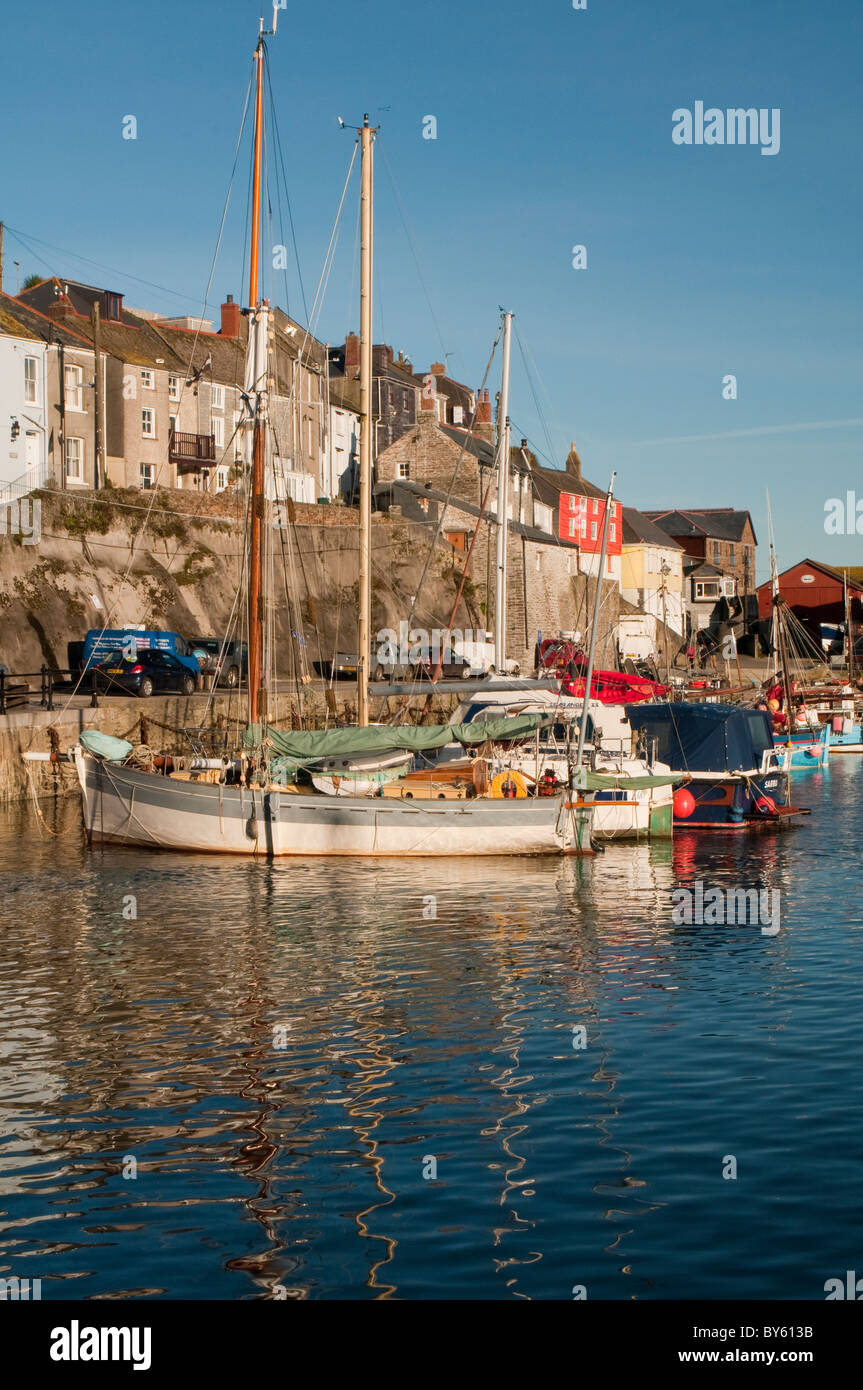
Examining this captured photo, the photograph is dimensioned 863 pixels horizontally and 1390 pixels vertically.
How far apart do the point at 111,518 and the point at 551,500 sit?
45.7 m

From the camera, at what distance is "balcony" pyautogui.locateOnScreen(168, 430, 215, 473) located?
7694 cm

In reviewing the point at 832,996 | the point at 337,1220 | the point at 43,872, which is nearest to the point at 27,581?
the point at 43,872

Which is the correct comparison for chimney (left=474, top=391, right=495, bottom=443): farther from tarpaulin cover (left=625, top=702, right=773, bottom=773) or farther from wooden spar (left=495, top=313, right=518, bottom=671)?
tarpaulin cover (left=625, top=702, right=773, bottom=773)

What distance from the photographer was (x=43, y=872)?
98.3ft

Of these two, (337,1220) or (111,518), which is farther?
(111,518)

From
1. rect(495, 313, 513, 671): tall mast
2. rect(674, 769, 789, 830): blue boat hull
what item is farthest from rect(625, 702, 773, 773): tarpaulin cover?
rect(495, 313, 513, 671): tall mast

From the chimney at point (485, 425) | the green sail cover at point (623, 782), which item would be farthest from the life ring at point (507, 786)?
the chimney at point (485, 425)

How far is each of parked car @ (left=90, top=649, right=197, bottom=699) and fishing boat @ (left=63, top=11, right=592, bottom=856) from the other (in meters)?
15.1

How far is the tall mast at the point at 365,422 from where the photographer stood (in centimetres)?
3484

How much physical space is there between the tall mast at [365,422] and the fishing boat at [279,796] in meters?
0.23

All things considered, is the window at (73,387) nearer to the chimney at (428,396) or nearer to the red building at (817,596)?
the chimney at (428,396)

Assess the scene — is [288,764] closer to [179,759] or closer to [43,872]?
[179,759]
